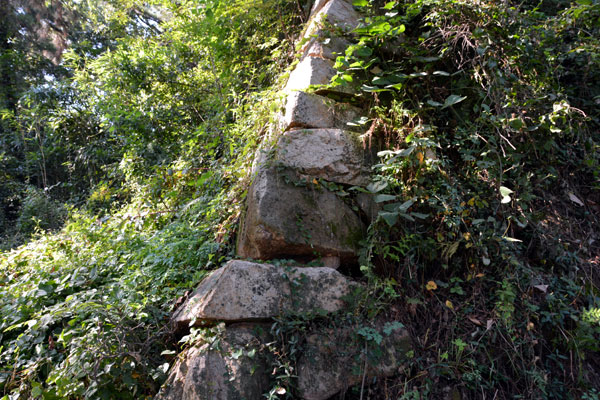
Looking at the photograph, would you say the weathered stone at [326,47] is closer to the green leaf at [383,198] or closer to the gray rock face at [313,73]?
the gray rock face at [313,73]

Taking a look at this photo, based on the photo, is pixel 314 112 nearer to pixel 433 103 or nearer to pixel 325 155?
pixel 325 155

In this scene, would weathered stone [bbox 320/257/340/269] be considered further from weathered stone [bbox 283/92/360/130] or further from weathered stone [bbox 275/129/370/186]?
weathered stone [bbox 283/92/360/130]

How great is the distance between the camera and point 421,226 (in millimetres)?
2727

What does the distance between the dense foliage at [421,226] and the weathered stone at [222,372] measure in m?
0.12

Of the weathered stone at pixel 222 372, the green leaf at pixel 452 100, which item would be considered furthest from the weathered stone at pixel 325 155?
the weathered stone at pixel 222 372

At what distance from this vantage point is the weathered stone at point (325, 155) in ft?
9.55

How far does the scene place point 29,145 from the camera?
848cm

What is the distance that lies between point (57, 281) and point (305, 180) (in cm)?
202

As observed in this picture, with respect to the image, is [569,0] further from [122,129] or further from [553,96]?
[122,129]

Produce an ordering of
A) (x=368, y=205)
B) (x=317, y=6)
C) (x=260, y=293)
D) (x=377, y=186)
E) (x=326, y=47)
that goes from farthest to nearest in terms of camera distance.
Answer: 1. (x=317, y=6)
2. (x=326, y=47)
3. (x=368, y=205)
4. (x=377, y=186)
5. (x=260, y=293)

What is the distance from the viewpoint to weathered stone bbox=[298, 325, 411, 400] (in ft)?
7.11

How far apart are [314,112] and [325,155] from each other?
1.35 feet

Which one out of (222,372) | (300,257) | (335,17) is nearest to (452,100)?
(335,17)

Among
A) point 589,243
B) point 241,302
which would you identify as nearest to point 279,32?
point 241,302
